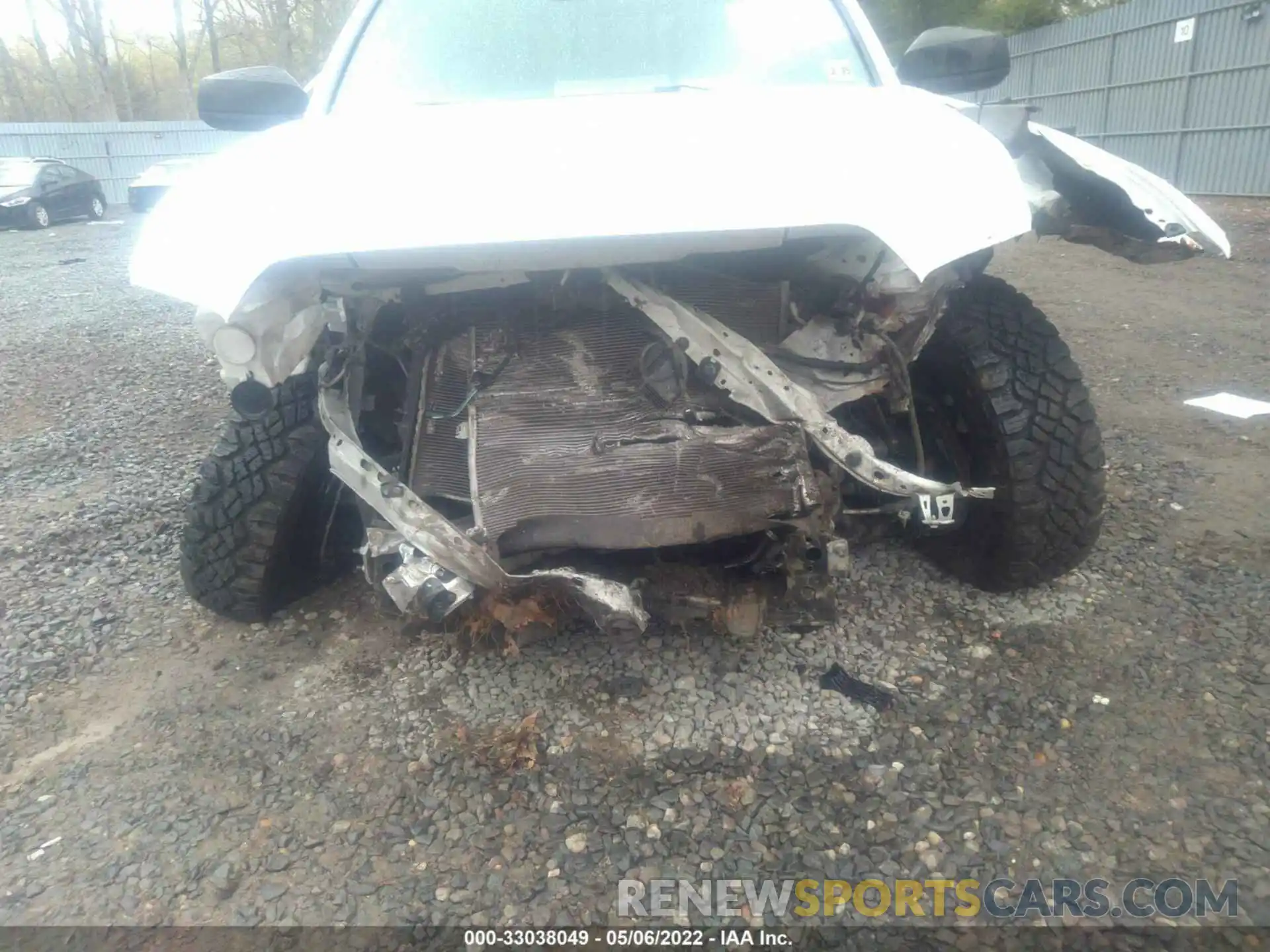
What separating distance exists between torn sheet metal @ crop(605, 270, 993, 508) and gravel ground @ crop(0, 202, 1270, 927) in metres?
0.61

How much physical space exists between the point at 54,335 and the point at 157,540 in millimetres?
4776

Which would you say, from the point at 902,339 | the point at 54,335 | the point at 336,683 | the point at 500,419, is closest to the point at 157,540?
the point at 336,683

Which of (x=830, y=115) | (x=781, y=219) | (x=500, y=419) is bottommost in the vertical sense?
(x=500, y=419)

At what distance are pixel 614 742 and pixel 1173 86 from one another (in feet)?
40.2

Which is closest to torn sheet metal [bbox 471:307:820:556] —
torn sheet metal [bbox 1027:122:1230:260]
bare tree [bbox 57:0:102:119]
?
torn sheet metal [bbox 1027:122:1230:260]

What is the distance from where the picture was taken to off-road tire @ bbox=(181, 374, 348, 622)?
8.73 ft

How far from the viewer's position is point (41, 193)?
1605 centimetres

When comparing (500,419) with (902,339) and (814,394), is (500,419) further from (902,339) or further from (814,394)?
(902,339)

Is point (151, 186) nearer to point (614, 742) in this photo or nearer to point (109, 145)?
point (109, 145)

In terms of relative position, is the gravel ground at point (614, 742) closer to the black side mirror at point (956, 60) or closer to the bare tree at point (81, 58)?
the black side mirror at point (956, 60)

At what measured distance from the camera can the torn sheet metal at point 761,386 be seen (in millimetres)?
2119

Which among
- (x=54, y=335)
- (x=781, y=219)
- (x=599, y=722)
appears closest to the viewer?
(x=781, y=219)

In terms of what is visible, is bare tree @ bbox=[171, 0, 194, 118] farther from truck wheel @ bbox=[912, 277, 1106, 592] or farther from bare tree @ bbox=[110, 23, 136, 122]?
truck wheel @ bbox=[912, 277, 1106, 592]

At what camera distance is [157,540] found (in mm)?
3385
